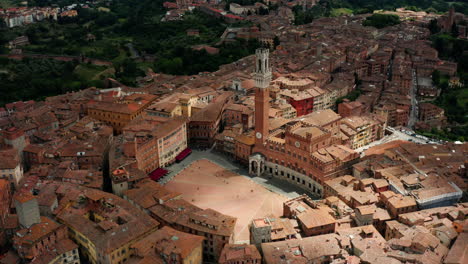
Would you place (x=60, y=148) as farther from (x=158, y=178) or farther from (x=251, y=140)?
(x=251, y=140)

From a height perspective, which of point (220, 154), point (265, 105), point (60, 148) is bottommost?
point (220, 154)

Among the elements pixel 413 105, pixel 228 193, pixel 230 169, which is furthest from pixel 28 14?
pixel 413 105

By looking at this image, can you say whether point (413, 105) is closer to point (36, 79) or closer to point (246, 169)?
point (246, 169)

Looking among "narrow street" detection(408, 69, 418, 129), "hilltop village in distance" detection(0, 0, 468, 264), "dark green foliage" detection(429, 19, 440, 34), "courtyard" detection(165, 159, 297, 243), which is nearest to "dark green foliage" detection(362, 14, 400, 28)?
"dark green foliage" detection(429, 19, 440, 34)

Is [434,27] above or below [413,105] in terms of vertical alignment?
above

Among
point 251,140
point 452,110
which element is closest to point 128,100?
point 251,140

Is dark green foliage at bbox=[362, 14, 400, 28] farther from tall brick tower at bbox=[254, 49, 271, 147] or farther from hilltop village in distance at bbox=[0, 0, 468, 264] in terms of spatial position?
tall brick tower at bbox=[254, 49, 271, 147]
